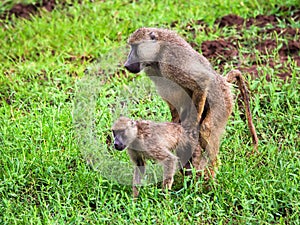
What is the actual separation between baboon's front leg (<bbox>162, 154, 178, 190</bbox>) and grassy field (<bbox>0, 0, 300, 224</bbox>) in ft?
0.28

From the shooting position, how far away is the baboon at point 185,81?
5078 millimetres

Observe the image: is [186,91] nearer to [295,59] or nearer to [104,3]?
[295,59]

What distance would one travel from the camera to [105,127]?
19.8 ft

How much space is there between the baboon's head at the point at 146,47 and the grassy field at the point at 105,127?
0.92 metres

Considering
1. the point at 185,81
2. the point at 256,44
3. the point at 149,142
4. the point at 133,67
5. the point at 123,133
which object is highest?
the point at 133,67

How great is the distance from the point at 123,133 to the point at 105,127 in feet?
4.44

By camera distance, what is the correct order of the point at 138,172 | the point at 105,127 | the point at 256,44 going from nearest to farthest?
1. the point at 138,172
2. the point at 105,127
3. the point at 256,44

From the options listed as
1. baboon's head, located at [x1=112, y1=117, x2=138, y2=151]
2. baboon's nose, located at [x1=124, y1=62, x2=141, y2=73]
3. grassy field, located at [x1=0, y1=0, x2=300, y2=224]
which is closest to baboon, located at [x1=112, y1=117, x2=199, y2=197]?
baboon's head, located at [x1=112, y1=117, x2=138, y2=151]

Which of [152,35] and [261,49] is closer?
[152,35]

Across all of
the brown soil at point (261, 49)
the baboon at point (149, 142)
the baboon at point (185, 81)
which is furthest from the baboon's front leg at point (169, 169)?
the brown soil at point (261, 49)

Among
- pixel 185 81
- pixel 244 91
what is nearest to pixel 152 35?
pixel 185 81

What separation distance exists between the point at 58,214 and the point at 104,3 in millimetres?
4386

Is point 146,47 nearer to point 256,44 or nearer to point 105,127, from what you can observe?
point 105,127

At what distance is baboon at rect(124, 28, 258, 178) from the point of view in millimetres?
5078
